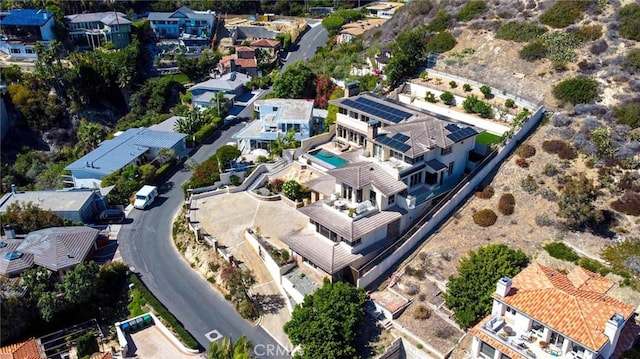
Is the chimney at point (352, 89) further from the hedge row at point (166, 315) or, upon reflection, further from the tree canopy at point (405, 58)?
the hedge row at point (166, 315)

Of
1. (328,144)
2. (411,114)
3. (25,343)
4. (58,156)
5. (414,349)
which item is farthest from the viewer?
(58,156)

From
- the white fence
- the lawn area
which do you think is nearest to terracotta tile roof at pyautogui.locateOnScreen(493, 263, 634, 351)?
the white fence

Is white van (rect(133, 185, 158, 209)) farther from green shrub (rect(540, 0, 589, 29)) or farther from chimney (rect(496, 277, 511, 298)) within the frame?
green shrub (rect(540, 0, 589, 29))

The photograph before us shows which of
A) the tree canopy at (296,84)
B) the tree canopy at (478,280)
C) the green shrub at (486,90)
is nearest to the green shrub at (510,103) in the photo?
the green shrub at (486,90)

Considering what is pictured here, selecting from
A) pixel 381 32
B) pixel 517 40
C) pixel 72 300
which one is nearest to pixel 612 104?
pixel 517 40

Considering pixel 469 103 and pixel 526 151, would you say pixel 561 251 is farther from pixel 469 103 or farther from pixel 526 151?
pixel 469 103

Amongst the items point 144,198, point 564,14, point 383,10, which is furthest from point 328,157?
point 383,10

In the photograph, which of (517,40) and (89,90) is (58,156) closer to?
(89,90)
